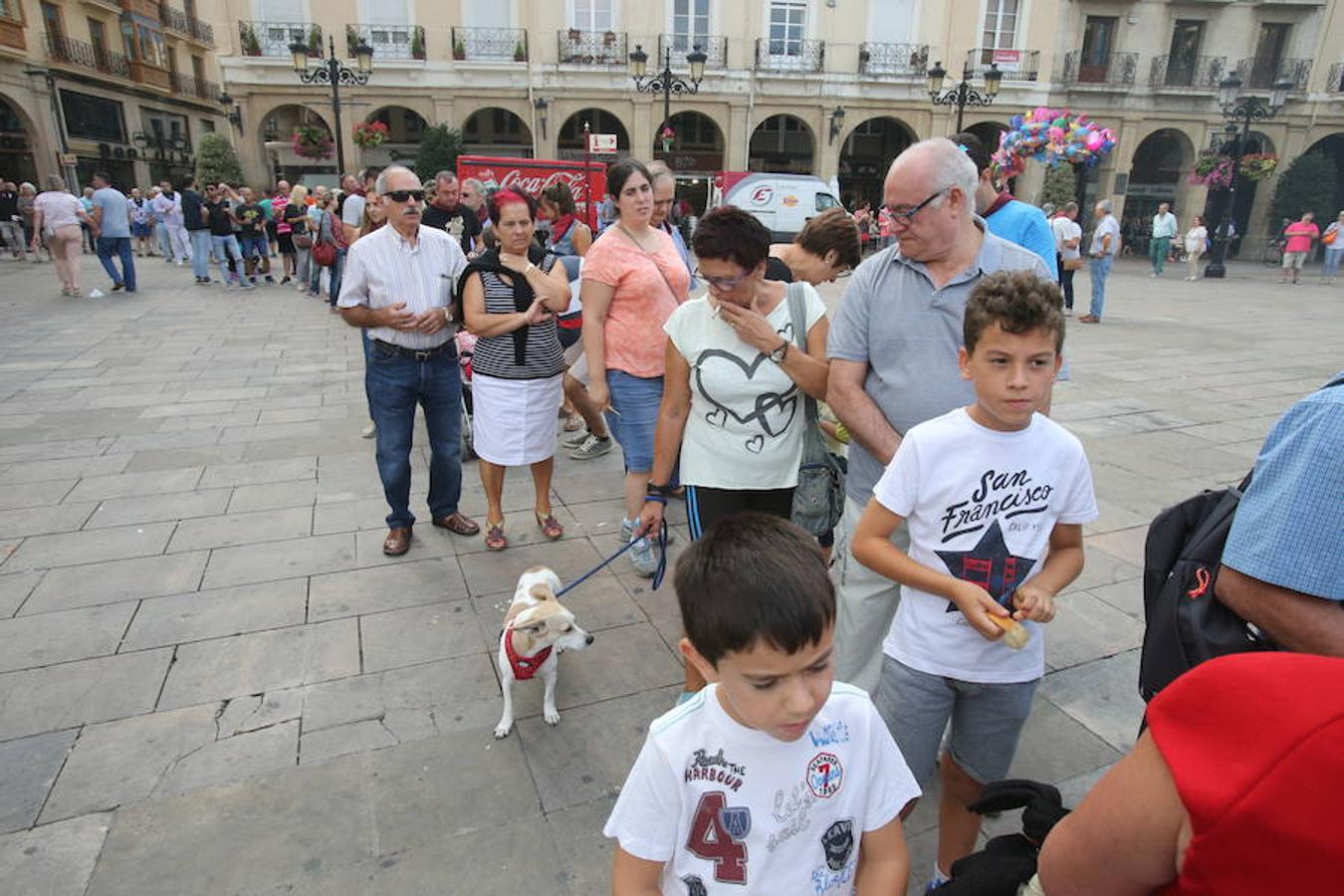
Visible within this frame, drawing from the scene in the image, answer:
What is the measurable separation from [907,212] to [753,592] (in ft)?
4.73

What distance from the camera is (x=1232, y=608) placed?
1427 millimetres

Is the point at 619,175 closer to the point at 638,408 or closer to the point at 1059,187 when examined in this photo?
the point at 638,408

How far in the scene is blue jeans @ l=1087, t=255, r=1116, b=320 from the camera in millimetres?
12023

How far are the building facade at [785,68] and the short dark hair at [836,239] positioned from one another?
2314 cm

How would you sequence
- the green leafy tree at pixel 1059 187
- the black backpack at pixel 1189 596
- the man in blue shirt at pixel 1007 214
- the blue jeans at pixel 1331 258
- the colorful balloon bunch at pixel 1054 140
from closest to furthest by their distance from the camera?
the black backpack at pixel 1189 596 → the man in blue shirt at pixel 1007 214 → the colorful balloon bunch at pixel 1054 140 → the blue jeans at pixel 1331 258 → the green leafy tree at pixel 1059 187

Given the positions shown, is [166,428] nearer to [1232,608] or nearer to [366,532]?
[366,532]

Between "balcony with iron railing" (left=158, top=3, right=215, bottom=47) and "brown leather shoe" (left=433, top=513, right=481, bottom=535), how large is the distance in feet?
126

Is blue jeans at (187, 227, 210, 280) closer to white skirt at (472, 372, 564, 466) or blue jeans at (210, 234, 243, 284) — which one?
→ blue jeans at (210, 234, 243, 284)

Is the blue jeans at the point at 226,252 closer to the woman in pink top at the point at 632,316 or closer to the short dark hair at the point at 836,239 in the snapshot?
the woman in pink top at the point at 632,316

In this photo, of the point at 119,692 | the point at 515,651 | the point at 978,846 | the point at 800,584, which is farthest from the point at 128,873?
the point at 978,846

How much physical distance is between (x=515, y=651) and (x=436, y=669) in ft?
2.19

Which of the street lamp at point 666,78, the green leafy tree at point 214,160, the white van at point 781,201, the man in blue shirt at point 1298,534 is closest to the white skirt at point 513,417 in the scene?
the man in blue shirt at point 1298,534

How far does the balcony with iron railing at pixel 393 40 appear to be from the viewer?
2506 cm

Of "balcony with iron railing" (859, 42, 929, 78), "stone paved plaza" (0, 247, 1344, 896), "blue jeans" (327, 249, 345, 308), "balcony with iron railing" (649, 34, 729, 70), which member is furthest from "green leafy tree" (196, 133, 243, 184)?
"stone paved plaza" (0, 247, 1344, 896)
